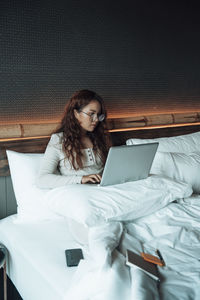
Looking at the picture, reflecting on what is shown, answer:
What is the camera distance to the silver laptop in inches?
65.7

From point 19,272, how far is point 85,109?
3.47ft

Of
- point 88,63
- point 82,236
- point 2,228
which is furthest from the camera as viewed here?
point 88,63

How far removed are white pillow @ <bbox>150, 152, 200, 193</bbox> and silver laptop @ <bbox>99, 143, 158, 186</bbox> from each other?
0.40 meters

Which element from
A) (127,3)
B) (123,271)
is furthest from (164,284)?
(127,3)

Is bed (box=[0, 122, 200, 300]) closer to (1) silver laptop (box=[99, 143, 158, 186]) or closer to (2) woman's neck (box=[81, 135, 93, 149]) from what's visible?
(1) silver laptop (box=[99, 143, 158, 186])

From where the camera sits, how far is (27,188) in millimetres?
2059

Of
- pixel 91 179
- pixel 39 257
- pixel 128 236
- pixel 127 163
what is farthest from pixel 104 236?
pixel 91 179

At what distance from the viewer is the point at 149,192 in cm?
175


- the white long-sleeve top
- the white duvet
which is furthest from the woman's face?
the white duvet

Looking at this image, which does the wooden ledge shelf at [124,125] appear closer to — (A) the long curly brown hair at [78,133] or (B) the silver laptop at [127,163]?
(A) the long curly brown hair at [78,133]

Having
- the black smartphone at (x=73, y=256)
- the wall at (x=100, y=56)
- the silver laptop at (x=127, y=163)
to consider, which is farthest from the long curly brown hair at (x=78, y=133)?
the black smartphone at (x=73, y=256)

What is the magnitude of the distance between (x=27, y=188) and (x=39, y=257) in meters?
Result: 0.62

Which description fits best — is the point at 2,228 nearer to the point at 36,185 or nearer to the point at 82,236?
the point at 36,185

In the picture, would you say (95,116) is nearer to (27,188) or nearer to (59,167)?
(59,167)
